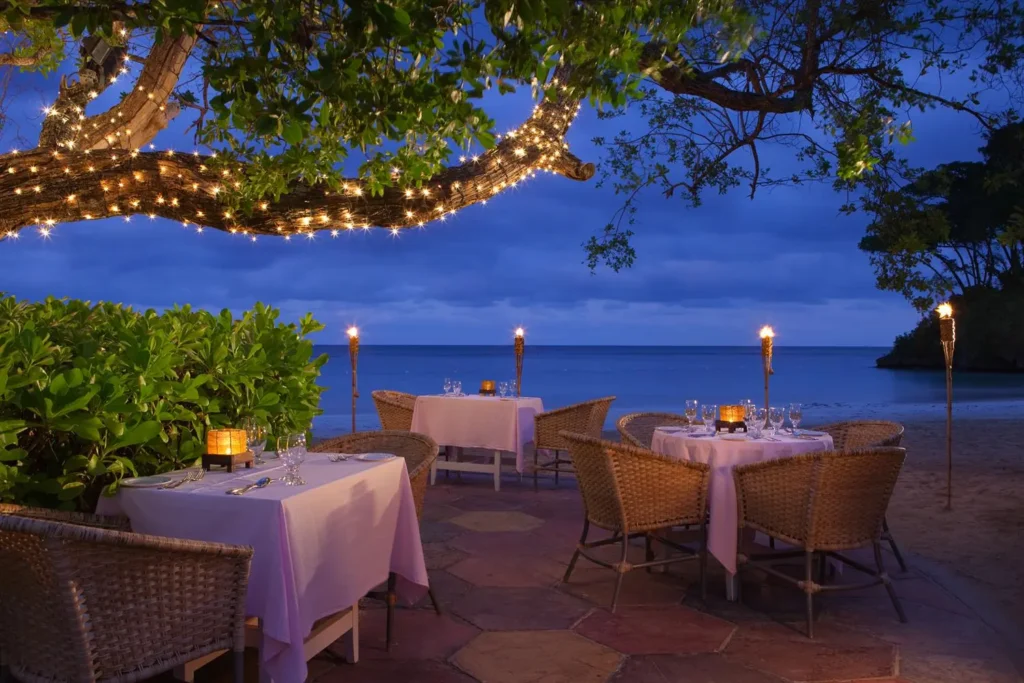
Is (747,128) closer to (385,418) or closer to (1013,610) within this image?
(1013,610)

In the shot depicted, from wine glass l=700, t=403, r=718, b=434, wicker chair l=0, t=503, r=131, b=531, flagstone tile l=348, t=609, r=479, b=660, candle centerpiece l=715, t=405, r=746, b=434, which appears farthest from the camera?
wine glass l=700, t=403, r=718, b=434

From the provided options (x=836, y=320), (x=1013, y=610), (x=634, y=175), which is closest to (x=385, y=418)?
(x=634, y=175)

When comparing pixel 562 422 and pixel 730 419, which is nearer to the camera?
pixel 730 419

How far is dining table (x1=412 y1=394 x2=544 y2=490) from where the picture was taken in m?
7.10

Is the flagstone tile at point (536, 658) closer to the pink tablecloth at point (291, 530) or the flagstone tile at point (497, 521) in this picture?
the pink tablecloth at point (291, 530)

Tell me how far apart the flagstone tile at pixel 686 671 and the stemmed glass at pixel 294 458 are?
4.66 ft

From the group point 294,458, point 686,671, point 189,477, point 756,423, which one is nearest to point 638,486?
point 686,671

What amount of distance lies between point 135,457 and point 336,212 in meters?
1.45

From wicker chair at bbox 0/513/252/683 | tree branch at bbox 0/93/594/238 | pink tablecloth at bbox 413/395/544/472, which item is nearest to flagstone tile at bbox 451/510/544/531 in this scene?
pink tablecloth at bbox 413/395/544/472

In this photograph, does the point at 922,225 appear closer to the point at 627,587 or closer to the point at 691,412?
the point at 691,412

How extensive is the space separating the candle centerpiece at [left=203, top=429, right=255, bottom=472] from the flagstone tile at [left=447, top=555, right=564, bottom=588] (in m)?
1.64

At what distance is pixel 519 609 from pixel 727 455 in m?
1.40

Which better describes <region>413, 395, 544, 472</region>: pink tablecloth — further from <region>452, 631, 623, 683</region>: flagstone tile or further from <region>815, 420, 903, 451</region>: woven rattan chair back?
<region>452, 631, 623, 683</region>: flagstone tile

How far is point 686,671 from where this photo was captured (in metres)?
2.94
